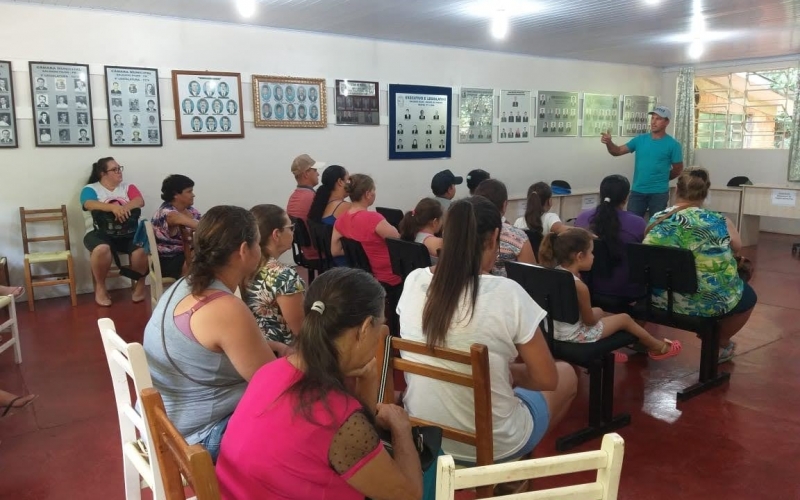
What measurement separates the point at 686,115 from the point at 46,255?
8872 millimetres

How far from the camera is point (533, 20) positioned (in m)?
5.82

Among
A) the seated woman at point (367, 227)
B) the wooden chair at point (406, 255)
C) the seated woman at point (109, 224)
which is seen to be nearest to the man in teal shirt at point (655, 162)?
the seated woman at point (367, 227)

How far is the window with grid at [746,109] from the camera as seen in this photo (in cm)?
861

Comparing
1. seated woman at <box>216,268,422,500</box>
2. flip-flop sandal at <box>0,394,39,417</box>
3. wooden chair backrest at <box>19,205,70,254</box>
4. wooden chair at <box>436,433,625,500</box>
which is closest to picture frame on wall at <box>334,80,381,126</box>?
wooden chair backrest at <box>19,205,70,254</box>

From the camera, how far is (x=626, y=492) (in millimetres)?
2375

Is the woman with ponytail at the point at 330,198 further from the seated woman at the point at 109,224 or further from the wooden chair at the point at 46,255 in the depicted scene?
the wooden chair at the point at 46,255

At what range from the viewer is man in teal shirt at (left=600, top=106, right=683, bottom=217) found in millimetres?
5699

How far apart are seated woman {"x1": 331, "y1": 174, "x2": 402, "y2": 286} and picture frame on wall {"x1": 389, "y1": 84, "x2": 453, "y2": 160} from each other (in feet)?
10.8

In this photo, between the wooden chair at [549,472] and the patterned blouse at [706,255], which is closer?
the wooden chair at [549,472]

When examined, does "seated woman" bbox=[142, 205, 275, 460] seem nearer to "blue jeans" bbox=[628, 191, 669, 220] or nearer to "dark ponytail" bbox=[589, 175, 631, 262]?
"dark ponytail" bbox=[589, 175, 631, 262]

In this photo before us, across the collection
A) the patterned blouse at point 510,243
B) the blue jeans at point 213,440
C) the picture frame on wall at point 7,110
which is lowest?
the blue jeans at point 213,440

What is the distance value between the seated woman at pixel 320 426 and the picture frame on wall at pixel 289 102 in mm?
5158

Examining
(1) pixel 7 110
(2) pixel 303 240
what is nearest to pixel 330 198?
(2) pixel 303 240

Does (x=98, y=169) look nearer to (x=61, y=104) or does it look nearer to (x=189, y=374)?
(x=61, y=104)
